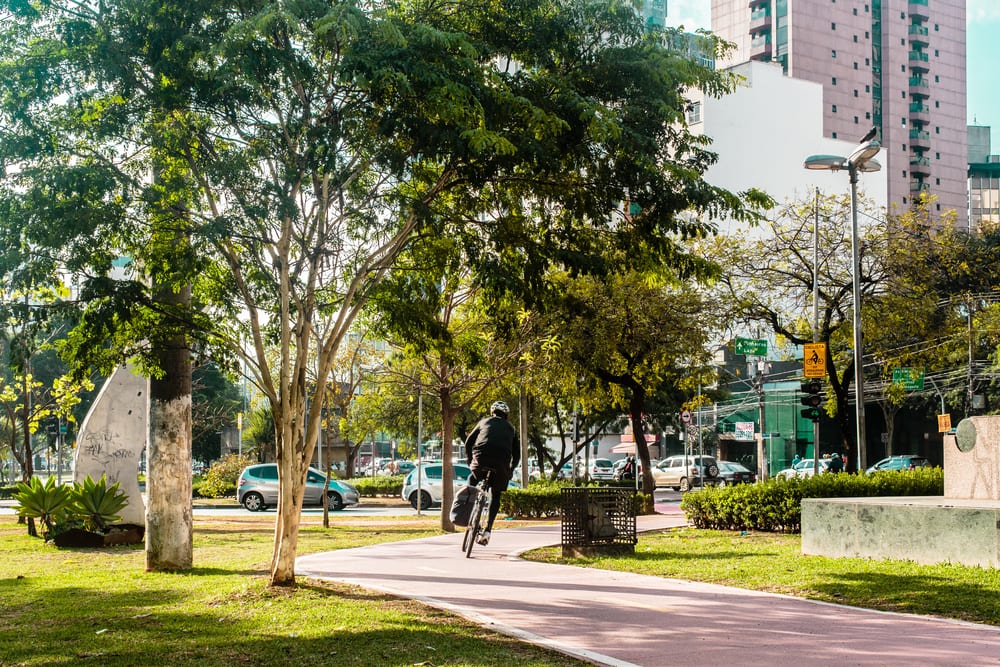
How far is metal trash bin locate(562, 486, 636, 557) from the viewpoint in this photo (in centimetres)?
1399

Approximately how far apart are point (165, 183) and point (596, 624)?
Answer: 583 cm

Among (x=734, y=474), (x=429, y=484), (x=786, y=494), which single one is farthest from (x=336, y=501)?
(x=734, y=474)

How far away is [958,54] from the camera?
11100 cm

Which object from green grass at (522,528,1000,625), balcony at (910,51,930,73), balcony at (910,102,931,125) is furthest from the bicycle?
balcony at (910,51,930,73)

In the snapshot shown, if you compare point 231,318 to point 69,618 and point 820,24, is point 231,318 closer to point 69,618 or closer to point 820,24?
point 69,618

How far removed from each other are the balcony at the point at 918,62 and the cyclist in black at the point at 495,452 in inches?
4253

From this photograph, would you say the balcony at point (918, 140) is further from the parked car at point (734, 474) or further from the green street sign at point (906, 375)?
the green street sign at point (906, 375)

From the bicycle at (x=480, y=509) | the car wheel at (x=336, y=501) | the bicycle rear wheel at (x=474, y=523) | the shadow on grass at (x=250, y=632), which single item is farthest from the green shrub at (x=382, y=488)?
the shadow on grass at (x=250, y=632)

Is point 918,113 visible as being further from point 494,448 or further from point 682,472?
point 494,448

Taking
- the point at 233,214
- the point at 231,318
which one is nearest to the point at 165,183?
the point at 233,214

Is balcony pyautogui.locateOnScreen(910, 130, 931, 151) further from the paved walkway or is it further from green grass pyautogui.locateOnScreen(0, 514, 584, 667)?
green grass pyautogui.locateOnScreen(0, 514, 584, 667)

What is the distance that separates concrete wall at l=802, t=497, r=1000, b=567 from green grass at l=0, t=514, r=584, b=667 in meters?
6.34

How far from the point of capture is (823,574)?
1145 cm

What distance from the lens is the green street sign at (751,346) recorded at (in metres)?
28.0
